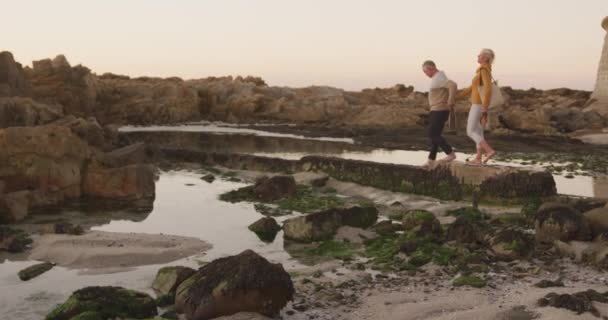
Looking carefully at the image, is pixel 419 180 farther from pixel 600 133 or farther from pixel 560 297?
pixel 600 133

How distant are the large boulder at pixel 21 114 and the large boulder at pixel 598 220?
23.4m

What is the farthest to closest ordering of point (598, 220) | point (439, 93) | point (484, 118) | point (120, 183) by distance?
point (120, 183) → point (439, 93) → point (484, 118) → point (598, 220)

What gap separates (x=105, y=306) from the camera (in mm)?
6676

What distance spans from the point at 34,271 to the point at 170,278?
7.91 feet

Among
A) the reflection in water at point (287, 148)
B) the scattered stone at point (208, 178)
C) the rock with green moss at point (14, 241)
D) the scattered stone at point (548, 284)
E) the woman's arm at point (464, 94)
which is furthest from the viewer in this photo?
the reflection in water at point (287, 148)

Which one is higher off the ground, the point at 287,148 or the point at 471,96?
the point at 471,96

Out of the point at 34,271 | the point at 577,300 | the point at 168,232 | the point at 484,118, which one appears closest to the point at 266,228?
the point at 168,232

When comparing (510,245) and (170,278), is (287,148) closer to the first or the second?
(510,245)

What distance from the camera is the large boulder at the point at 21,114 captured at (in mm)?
26109

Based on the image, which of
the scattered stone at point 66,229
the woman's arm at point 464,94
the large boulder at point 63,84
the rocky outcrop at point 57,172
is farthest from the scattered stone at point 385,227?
the large boulder at point 63,84

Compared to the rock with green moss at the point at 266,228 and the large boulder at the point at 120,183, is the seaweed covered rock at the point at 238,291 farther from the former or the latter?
the large boulder at the point at 120,183

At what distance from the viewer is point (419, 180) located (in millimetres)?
15547

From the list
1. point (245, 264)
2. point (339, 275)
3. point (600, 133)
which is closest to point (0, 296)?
point (245, 264)

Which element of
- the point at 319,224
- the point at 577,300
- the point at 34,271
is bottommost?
the point at 34,271
